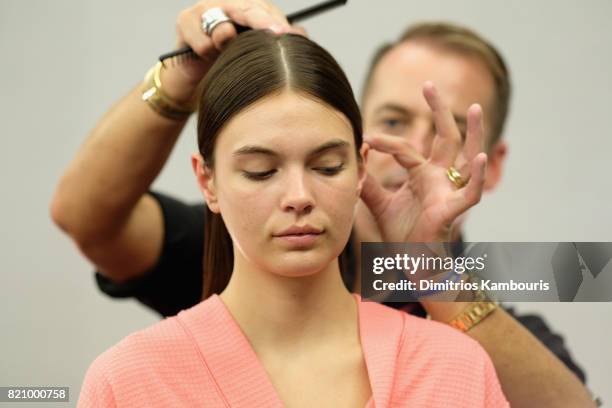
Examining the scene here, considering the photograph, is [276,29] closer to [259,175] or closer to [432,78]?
[259,175]

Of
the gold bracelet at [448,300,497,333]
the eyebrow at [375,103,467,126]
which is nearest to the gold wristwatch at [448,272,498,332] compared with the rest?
the gold bracelet at [448,300,497,333]

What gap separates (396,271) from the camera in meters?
1.08

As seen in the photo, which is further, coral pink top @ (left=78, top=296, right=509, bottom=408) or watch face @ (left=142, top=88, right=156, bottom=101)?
watch face @ (left=142, top=88, right=156, bottom=101)

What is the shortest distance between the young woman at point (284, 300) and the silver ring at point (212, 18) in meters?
0.06

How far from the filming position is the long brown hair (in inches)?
33.9

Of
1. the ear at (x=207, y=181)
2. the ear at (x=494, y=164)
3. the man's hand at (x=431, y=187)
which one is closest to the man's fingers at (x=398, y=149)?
the man's hand at (x=431, y=187)

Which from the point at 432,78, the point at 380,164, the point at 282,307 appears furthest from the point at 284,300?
the point at 432,78

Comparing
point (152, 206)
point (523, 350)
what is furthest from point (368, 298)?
point (152, 206)

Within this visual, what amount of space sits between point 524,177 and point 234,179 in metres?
0.99

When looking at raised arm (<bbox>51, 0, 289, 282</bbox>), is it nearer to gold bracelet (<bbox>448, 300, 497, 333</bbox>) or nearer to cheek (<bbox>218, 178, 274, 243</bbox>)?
cheek (<bbox>218, 178, 274, 243</bbox>)

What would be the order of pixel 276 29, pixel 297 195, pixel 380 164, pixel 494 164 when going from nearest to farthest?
pixel 297 195, pixel 276 29, pixel 380 164, pixel 494 164

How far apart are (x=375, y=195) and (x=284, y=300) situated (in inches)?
10.6

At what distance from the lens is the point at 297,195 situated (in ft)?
2.69

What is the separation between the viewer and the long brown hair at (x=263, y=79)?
33.9 inches
